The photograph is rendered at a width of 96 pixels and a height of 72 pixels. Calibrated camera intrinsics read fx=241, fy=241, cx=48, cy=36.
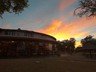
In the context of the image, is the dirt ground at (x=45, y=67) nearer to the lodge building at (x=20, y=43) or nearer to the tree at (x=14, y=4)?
the tree at (x=14, y=4)

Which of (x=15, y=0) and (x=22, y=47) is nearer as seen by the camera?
(x=15, y=0)

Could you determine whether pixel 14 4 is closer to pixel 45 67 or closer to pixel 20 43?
pixel 45 67

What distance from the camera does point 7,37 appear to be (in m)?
53.2

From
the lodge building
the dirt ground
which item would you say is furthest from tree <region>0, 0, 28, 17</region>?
the lodge building

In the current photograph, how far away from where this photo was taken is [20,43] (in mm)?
54875

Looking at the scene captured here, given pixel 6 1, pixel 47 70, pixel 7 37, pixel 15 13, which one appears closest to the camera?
pixel 47 70

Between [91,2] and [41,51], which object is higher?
[91,2]

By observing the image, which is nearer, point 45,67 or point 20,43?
point 45,67

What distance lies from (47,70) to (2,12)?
8852mm

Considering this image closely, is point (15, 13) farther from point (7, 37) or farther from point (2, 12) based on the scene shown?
point (7, 37)

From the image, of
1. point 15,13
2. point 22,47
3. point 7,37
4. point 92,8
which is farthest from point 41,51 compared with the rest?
point 15,13

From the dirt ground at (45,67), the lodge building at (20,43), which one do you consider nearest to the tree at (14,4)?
the dirt ground at (45,67)

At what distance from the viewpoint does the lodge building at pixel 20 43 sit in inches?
2103

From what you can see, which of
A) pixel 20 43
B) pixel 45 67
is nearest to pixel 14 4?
pixel 45 67
